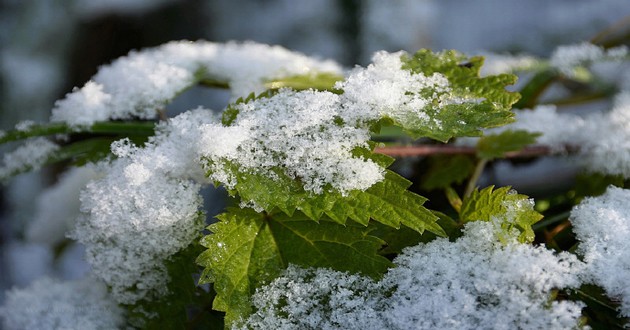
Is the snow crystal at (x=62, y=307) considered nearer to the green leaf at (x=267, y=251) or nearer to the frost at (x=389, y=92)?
the green leaf at (x=267, y=251)

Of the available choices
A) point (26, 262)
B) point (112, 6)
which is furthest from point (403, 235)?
point (112, 6)

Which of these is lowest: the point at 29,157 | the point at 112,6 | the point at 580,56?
the point at 580,56

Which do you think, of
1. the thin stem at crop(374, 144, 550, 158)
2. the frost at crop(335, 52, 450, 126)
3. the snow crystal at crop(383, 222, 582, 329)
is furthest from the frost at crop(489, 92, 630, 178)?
the snow crystal at crop(383, 222, 582, 329)

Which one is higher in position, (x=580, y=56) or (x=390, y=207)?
(x=580, y=56)

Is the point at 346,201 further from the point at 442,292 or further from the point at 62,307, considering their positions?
the point at 62,307

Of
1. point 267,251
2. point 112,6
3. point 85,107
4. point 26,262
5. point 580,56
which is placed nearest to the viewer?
point 267,251

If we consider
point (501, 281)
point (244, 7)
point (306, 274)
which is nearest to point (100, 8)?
point (244, 7)

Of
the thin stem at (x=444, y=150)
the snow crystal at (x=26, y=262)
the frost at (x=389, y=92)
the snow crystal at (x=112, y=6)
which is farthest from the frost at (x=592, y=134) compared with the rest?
the snow crystal at (x=112, y=6)
